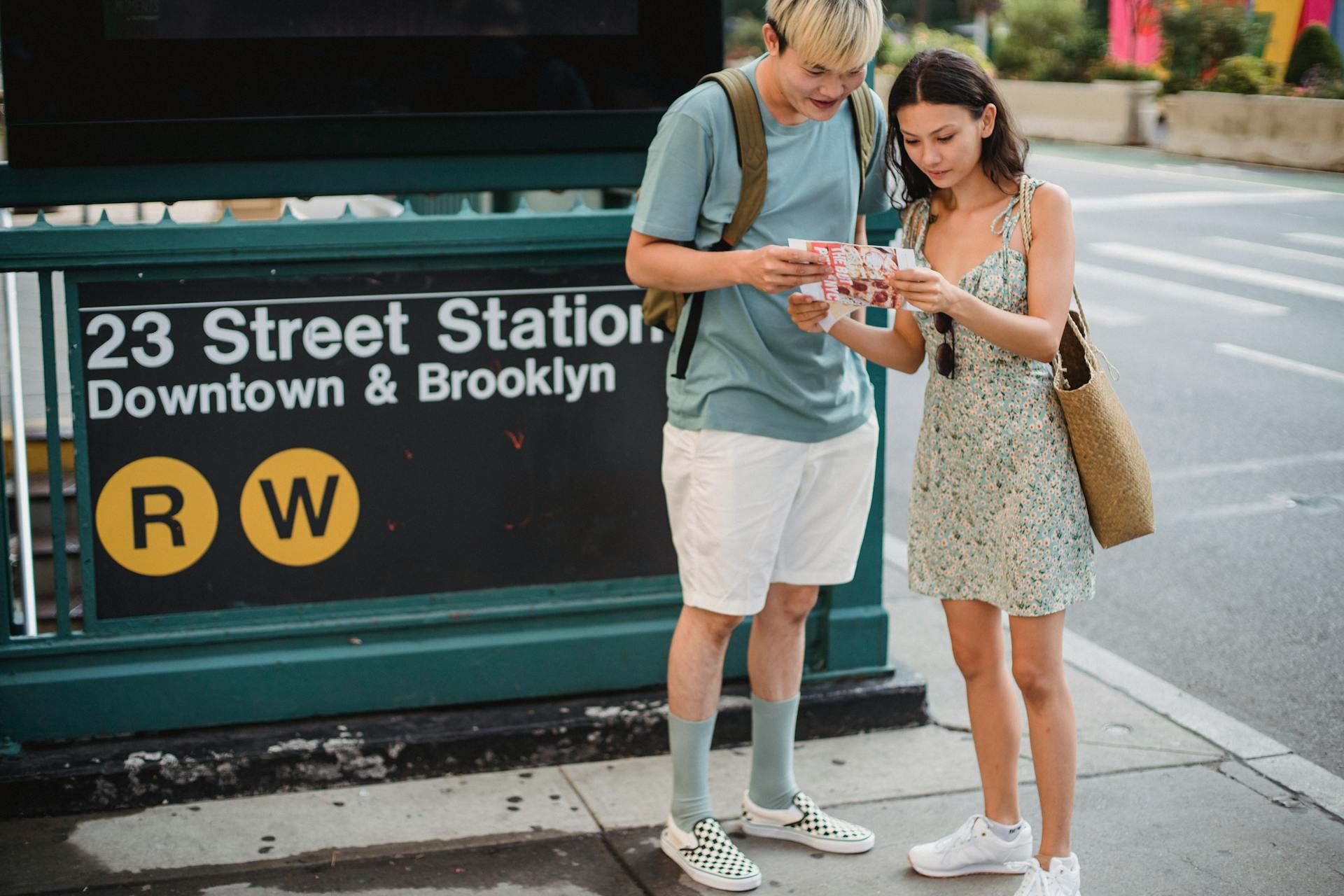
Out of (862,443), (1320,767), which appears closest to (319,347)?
(862,443)

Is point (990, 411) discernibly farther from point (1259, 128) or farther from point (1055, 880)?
point (1259, 128)

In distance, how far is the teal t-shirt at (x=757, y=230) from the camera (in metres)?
2.96

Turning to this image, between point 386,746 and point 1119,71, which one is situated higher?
point 1119,71

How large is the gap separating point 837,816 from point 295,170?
213cm

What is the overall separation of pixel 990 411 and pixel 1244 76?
19501 millimetres

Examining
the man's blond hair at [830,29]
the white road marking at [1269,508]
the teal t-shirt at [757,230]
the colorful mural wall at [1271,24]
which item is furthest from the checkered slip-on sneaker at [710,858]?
the colorful mural wall at [1271,24]

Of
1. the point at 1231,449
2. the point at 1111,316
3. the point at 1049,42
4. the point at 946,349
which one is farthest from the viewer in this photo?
the point at 1049,42

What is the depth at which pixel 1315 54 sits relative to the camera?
1948 cm

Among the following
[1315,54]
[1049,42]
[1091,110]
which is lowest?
[1091,110]

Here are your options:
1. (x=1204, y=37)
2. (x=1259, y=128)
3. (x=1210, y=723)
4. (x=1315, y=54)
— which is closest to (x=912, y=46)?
(x=1204, y=37)

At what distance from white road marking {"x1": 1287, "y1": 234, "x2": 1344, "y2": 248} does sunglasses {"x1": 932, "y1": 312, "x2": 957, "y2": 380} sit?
12.1 meters

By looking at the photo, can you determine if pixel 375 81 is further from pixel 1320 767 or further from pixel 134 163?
pixel 1320 767

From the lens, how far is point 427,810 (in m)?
3.59

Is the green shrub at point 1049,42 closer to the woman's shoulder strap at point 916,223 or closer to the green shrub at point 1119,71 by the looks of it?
the green shrub at point 1119,71
